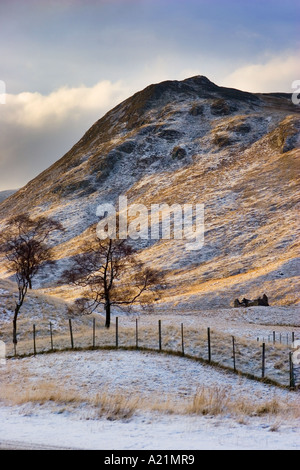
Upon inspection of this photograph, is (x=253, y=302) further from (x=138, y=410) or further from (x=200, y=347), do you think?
(x=138, y=410)

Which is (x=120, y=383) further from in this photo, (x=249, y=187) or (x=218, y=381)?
(x=249, y=187)

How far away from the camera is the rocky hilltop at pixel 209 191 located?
80.6 metres

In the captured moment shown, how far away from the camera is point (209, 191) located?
130 metres

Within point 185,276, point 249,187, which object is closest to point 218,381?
point 185,276

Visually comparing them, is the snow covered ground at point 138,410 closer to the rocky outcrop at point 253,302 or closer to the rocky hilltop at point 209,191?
the rocky outcrop at point 253,302

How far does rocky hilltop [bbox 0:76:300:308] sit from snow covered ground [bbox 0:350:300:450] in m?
42.3

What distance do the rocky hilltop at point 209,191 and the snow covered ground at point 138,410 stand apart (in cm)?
4228

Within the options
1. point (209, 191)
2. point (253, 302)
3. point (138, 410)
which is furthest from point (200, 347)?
point (209, 191)

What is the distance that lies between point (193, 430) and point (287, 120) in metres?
161

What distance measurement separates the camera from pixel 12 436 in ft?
35.4

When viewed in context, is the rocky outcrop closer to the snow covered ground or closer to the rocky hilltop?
the rocky hilltop

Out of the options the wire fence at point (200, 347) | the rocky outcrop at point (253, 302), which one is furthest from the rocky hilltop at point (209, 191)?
the wire fence at point (200, 347)

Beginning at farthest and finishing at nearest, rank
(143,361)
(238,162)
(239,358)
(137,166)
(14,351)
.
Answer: (137,166) < (238,162) < (14,351) < (239,358) < (143,361)

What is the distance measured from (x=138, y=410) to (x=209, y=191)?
119 metres
